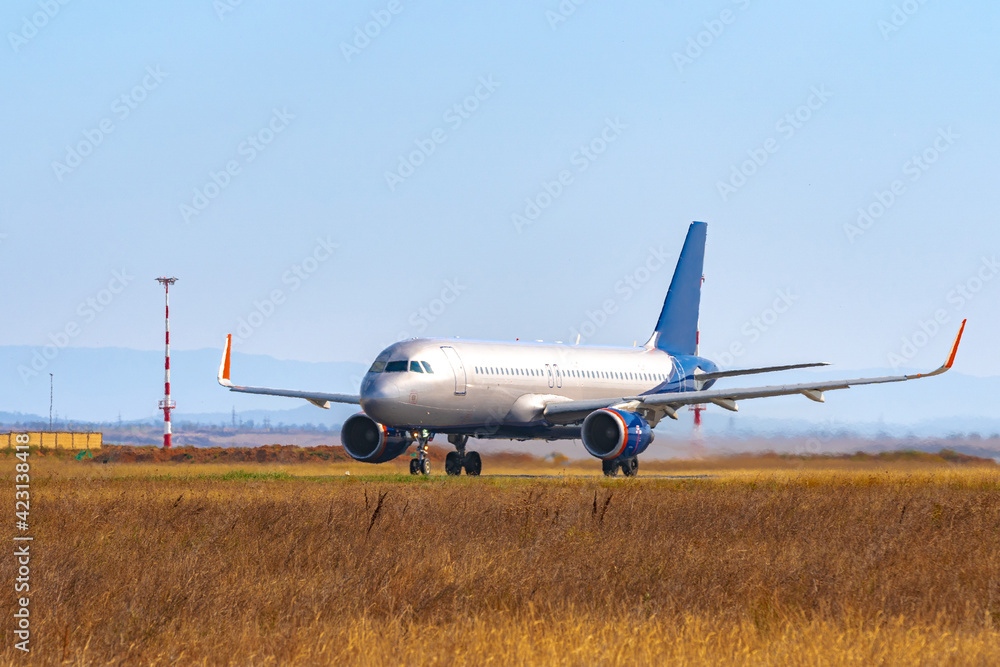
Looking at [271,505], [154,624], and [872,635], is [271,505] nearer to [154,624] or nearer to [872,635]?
[154,624]

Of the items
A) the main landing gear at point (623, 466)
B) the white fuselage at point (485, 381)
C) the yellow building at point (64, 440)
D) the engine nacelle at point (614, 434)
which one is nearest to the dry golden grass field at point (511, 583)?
the white fuselage at point (485, 381)

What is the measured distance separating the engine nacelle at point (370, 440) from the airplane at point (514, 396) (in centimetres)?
3

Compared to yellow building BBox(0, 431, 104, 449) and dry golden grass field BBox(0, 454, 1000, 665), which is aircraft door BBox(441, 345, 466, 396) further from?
yellow building BBox(0, 431, 104, 449)

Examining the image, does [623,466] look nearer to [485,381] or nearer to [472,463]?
[472,463]

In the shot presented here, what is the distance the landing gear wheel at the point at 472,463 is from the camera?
35250 millimetres

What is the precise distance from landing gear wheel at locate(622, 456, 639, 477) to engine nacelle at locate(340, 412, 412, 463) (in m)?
6.13

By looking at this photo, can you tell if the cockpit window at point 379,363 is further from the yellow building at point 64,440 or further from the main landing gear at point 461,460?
the yellow building at point 64,440

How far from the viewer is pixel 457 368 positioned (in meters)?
32.2

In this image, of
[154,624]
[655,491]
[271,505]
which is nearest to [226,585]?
[154,624]

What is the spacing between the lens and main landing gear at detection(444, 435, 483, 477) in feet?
114

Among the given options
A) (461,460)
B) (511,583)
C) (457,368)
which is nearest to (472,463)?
(461,460)

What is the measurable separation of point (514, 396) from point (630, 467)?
3.83 meters

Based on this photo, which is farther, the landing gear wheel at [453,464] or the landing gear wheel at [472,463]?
the landing gear wheel at [472,463]

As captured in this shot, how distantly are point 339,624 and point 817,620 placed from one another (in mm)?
3332
